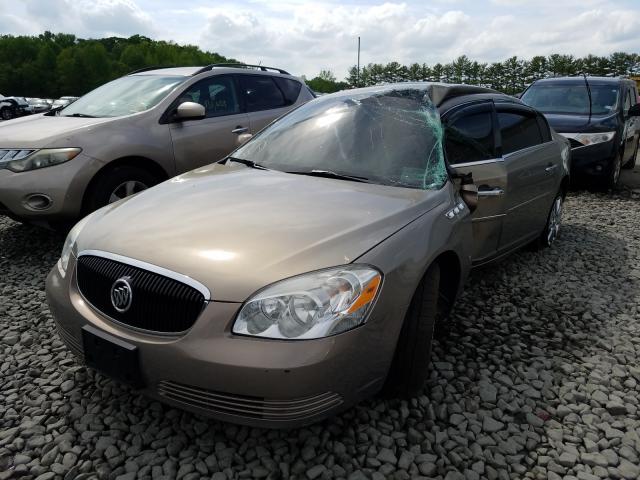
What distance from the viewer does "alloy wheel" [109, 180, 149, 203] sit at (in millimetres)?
4449

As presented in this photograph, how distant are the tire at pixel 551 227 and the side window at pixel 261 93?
3253 millimetres

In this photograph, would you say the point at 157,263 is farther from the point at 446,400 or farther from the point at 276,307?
the point at 446,400

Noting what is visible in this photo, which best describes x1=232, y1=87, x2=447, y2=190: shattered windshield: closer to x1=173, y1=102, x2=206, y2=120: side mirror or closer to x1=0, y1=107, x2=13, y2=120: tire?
x1=173, y1=102, x2=206, y2=120: side mirror

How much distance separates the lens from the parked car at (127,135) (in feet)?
13.4

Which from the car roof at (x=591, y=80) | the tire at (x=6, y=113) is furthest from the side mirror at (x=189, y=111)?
the tire at (x=6, y=113)

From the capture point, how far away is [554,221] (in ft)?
16.5

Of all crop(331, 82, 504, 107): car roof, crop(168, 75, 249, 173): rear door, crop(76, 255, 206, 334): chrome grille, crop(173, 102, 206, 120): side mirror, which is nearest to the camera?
crop(76, 255, 206, 334): chrome grille

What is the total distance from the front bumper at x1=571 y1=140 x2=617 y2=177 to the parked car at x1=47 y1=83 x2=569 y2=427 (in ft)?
17.4

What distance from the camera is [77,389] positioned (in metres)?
A: 2.51

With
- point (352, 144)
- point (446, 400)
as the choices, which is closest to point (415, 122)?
point (352, 144)

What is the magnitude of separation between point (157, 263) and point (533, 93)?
329 inches

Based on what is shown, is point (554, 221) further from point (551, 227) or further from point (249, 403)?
point (249, 403)

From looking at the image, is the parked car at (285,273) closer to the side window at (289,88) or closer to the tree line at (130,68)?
the side window at (289,88)

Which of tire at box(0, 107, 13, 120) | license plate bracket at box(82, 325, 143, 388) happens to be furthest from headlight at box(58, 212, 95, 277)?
tire at box(0, 107, 13, 120)
